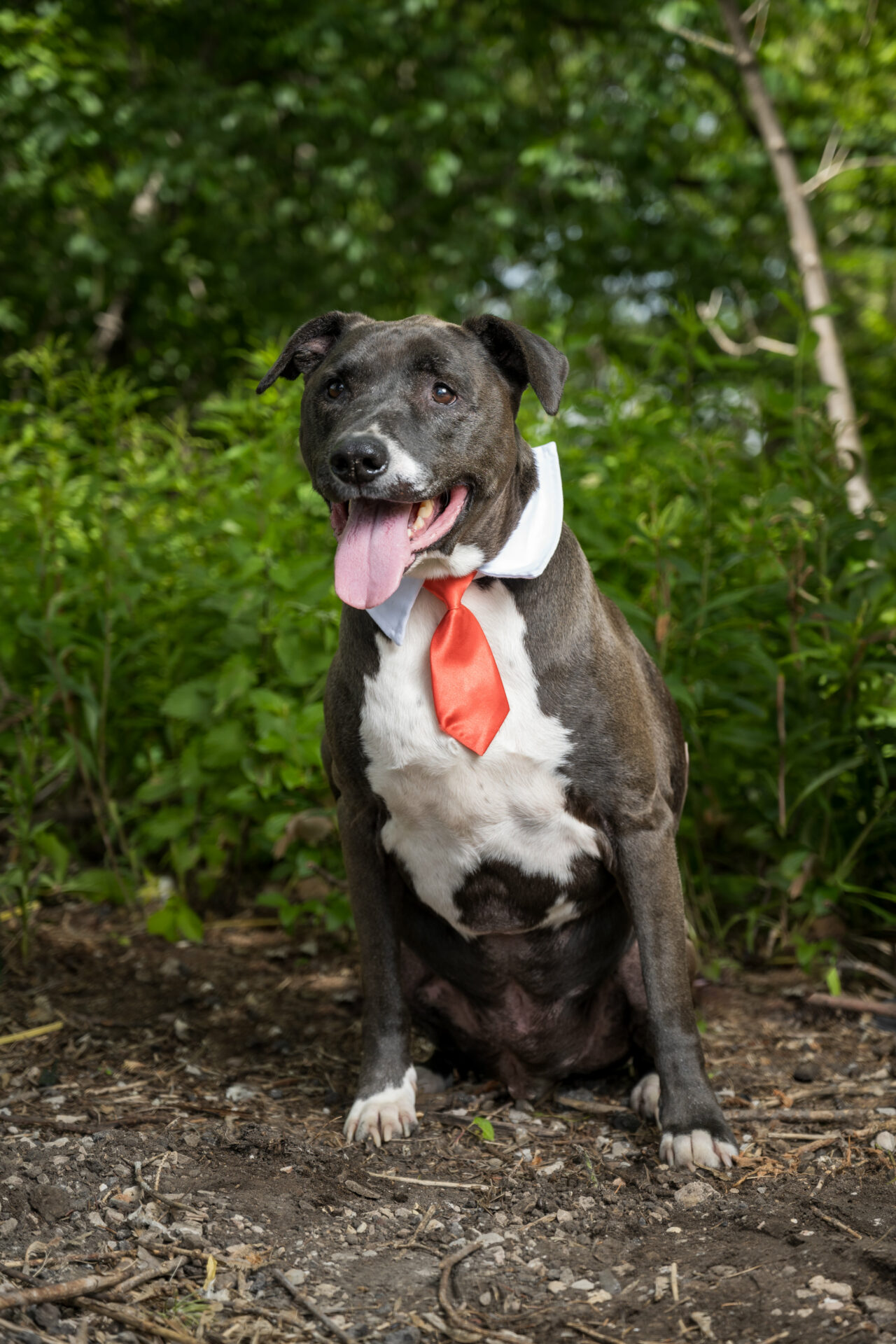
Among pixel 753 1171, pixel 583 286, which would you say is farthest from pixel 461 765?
pixel 583 286

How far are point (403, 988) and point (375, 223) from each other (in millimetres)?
10719

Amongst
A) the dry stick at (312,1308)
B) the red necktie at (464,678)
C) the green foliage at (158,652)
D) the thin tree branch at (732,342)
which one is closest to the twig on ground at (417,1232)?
the dry stick at (312,1308)

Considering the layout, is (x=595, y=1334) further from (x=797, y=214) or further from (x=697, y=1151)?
(x=797, y=214)

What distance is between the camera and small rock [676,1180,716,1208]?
2.32 meters

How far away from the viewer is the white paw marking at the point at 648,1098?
2756 millimetres

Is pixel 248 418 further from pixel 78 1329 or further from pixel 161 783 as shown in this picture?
pixel 78 1329

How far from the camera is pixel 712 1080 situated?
2.97m

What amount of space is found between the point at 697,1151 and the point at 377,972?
853 millimetres

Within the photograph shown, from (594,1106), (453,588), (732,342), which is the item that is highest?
(732,342)

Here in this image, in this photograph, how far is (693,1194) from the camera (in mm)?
2340

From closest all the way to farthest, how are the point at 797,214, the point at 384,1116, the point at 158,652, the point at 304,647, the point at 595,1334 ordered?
the point at 595,1334
the point at 384,1116
the point at 304,647
the point at 158,652
the point at 797,214

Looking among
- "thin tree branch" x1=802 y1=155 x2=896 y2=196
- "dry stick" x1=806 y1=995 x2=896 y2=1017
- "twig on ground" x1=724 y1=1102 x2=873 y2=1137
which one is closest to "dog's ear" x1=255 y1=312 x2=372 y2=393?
"twig on ground" x1=724 y1=1102 x2=873 y2=1137

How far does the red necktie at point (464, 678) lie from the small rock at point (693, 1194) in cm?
99

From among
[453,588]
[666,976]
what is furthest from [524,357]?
[666,976]
